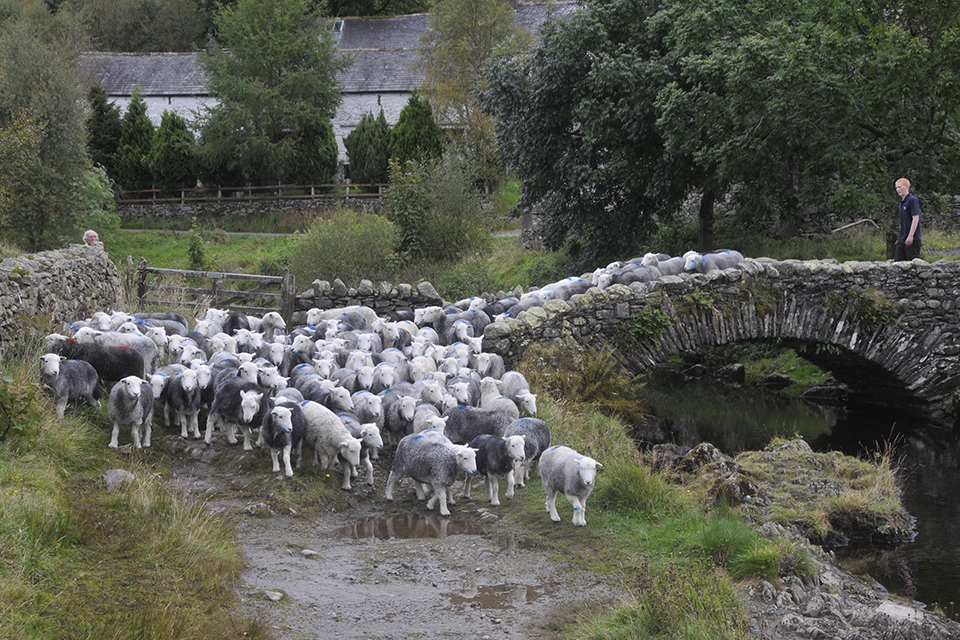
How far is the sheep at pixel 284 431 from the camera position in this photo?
8734 millimetres

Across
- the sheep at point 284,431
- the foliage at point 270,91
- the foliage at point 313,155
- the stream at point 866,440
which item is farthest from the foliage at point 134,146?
the sheep at point 284,431

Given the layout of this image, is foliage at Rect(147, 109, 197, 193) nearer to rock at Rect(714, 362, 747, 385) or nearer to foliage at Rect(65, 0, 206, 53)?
foliage at Rect(65, 0, 206, 53)

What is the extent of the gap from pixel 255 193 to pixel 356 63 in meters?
9.04

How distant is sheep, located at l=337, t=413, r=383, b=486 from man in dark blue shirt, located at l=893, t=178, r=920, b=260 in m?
9.17

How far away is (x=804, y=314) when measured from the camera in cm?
1408

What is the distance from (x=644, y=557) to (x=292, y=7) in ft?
115

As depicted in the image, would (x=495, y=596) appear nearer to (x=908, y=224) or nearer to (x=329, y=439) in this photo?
(x=329, y=439)

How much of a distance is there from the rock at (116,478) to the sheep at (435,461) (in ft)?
7.89

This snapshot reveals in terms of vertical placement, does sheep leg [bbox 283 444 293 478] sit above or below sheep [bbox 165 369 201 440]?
below

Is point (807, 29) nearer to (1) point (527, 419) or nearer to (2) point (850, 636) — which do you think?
(1) point (527, 419)

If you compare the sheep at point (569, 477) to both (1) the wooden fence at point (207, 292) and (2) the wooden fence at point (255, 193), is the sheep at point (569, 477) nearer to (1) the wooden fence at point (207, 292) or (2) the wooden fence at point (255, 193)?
(1) the wooden fence at point (207, 292)

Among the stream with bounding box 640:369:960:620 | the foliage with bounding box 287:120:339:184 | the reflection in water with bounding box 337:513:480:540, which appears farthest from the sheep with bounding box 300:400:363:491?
the foliage with bounding box 287:120:339:184

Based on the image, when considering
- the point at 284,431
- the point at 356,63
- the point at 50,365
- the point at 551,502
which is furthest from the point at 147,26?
the point at 551,502

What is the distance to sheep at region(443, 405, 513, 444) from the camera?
9.27 m
